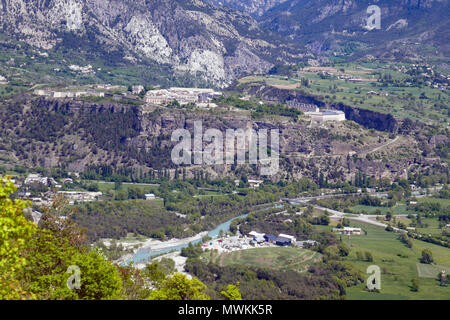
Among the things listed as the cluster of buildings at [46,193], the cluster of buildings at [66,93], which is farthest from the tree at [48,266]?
the cluster of buildings at [66,93]

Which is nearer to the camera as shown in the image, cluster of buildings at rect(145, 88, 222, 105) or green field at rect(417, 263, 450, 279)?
green field at rect(417, 263, 450, 279)

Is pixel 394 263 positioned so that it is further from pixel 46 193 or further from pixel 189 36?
pixel 189 36

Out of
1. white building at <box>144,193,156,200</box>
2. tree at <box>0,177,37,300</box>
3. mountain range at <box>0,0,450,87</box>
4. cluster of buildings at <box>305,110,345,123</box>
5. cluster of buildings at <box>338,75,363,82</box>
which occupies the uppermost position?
mountain range at <box>0,0,450,87</box>

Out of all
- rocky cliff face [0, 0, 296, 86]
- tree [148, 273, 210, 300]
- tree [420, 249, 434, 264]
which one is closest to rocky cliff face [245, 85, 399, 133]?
rocky cliff face [0, 0, 296, 86]

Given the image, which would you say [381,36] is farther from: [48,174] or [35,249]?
[35,249]

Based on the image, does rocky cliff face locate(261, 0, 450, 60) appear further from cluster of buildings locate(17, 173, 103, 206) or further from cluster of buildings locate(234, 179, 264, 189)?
cluster of buildings locate(17, 173, 103, 206)
